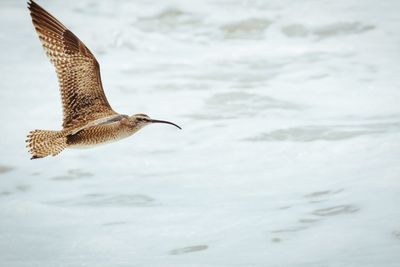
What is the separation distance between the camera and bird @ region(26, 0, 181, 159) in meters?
5.87

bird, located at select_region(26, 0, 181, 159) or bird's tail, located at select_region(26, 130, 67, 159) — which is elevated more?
bird, located at select_region(26, 0, 181, 159)

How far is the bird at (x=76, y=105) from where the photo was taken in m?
5.87

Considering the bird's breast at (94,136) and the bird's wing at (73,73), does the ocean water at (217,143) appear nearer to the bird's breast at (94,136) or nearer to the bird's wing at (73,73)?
the bird's breast at (94,136)

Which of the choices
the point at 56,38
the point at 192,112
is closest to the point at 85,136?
the point at 56,38

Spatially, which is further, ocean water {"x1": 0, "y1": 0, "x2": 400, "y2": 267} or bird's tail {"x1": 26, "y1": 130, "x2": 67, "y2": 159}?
ocean water {"x1": 0, "y1": 0, "x2": 400, "y2": 267}

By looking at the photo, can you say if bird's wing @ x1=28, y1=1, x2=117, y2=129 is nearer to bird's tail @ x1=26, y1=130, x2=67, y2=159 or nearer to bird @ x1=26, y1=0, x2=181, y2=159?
bird @ x1=26, y1=0, x2=181, y2=159

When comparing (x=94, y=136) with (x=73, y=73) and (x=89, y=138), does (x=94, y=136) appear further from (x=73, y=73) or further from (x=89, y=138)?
(x=73, y=73)

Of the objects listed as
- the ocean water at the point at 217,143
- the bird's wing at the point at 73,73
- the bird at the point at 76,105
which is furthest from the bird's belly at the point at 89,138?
the ocean water at the point at 217,143

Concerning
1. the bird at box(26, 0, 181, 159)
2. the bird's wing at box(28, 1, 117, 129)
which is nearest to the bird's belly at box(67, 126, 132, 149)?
the bird at box(26, 0, 181, 159)

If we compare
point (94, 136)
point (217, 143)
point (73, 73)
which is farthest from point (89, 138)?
point (217, 143)

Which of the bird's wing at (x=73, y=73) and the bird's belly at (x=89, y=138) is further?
the bird's wing at (x=73, y=73)

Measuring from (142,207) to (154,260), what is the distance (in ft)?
3.90

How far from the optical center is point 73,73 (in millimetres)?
6281

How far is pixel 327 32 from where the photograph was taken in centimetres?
1184
